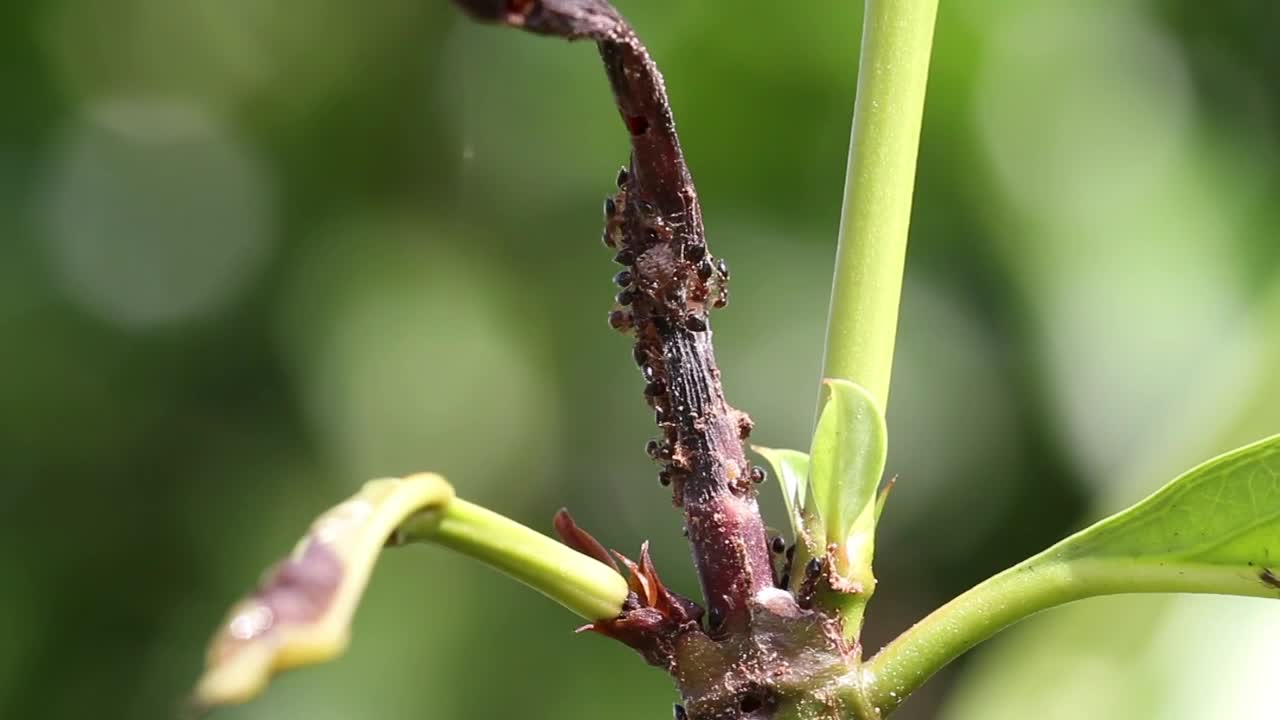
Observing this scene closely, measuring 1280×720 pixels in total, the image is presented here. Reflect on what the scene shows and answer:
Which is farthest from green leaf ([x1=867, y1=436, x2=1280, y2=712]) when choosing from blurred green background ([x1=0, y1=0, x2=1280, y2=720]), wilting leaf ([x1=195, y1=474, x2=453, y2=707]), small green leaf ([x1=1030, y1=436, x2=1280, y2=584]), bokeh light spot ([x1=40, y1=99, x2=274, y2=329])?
bokeh light spot ([x1=40, y1=99, x2=274, y2=329])

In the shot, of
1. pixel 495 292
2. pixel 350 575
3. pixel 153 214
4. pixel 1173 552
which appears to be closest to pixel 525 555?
pixel 350 575

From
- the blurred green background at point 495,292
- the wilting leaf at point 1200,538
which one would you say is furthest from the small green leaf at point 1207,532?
the blurred green background at point 495,292

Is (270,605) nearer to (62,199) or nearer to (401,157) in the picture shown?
(401,157)

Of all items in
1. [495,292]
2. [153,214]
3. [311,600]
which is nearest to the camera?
[311,600]

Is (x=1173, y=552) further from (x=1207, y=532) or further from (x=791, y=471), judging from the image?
(x=791, y=471)

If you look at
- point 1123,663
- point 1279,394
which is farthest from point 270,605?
point 1279,394

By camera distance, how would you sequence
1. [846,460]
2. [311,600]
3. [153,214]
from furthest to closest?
[153,214] < [846,460] < [311,600]
